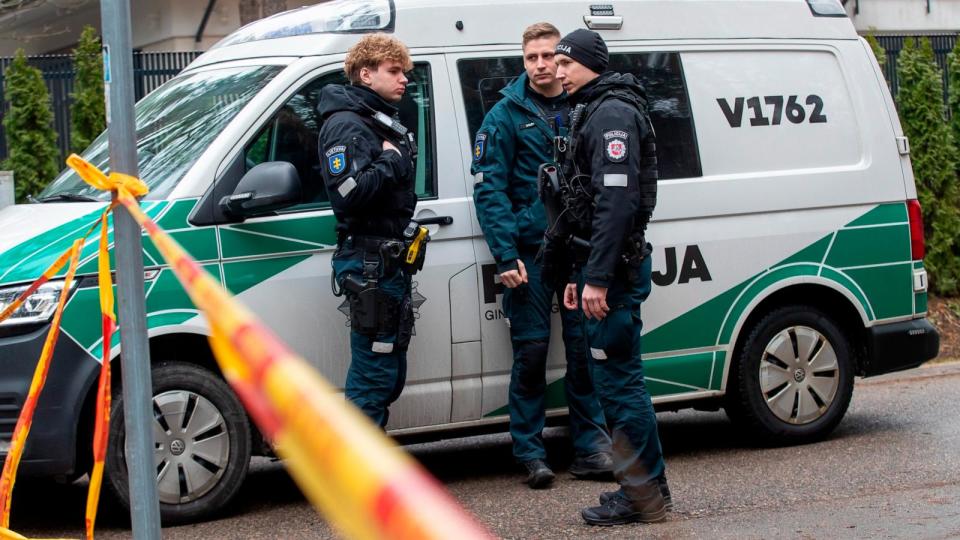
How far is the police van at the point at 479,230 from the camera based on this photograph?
509cm

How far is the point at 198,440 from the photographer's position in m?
5.14

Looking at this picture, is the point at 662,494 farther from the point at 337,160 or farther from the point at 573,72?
the point at 337,160

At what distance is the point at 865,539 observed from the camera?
187 inches

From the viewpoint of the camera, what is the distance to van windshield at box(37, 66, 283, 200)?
531 centimetres

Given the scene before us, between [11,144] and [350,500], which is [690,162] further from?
[11,144]

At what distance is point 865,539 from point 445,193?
2.30 meters

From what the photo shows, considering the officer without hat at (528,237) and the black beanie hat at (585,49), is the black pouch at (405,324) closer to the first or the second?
the officer without hat at (528,237)

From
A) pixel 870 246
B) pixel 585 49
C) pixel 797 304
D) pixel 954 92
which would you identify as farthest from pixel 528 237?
pixel 954 92

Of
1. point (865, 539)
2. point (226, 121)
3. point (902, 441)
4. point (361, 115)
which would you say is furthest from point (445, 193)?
point (902, 441)

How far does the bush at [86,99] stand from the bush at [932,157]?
7.04 meters

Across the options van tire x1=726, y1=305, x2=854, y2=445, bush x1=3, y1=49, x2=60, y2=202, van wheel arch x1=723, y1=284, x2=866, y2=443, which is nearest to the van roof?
van wheel arch x1=723, y1=284, x2=866, y2=443

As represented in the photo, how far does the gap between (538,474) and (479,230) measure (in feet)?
3.74

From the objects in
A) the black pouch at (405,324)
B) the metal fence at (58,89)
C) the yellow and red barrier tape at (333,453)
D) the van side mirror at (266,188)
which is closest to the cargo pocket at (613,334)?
the black pouch at (405,324)

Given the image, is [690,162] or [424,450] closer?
[690,162]
